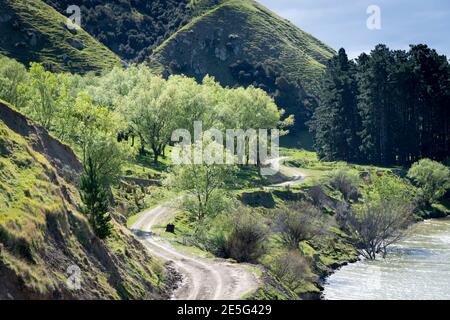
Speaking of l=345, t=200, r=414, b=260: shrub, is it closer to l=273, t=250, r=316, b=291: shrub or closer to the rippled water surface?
the rippled water surface

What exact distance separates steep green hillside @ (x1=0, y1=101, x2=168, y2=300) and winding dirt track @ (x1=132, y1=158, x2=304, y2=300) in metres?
1.88

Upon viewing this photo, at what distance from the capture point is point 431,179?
9831cm

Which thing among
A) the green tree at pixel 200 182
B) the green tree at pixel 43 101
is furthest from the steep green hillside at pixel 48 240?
the green tree at pixel 43 101

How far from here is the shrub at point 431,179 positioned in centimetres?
9732

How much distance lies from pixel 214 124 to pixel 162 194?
27.5 meters

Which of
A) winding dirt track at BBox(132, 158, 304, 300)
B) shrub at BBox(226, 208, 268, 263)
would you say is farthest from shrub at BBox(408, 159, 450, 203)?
winding dirt track at BBox(132, 158, 304, 300)

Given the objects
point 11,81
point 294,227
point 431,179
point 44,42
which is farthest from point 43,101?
point 44,42

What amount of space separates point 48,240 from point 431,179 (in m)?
82.4


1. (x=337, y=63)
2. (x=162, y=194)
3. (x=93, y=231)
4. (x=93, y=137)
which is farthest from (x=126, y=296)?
(x=337, y=63)

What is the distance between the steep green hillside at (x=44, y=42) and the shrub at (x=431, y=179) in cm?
8894

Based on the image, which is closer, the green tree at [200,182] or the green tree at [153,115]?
the green tree at [200,182]

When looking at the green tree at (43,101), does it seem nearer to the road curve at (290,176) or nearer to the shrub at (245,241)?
the road curve at (290,176)

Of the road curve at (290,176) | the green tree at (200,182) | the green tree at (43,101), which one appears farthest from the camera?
the road curve at (290,176)

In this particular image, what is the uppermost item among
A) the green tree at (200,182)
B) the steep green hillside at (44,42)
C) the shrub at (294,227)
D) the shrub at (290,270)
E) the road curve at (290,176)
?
the steep green hillside at (44,42)
